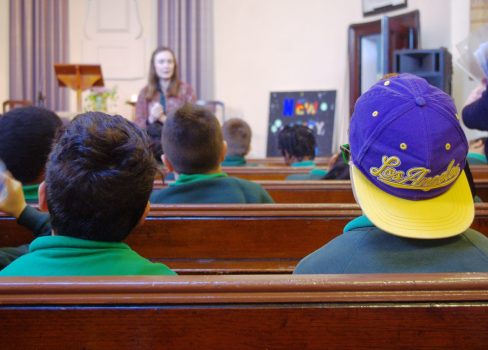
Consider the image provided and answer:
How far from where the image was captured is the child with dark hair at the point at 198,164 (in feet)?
7.23

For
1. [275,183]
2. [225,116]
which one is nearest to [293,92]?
[225,116]

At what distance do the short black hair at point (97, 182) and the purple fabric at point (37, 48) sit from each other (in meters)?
7.48

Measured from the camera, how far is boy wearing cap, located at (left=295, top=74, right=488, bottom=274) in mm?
1073

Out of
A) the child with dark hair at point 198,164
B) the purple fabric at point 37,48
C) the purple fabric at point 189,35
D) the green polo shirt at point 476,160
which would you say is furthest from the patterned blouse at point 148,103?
the purple fabric at point 37,48

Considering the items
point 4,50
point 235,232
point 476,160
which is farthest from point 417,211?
point 4,50

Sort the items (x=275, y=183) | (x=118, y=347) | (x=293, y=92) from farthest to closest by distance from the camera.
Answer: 1. (x=293, y=92)
2. (x=275, y=183)
3. (x=118, y=347)

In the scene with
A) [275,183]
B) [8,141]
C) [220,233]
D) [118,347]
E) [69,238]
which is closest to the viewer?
[118,347]

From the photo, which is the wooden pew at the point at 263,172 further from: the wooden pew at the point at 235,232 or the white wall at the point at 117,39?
the white wall at the point at 117,39

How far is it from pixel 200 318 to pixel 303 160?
3669 mm

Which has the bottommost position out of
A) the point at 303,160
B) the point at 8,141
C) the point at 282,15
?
the point at 303,160

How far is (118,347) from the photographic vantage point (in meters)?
0.80

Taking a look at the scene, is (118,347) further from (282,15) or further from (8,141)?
(282,15)

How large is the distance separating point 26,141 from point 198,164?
584 millimetres

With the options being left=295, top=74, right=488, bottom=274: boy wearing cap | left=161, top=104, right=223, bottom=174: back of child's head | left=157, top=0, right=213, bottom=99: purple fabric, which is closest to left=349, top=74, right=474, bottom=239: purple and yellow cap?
left=295, top=74, right=488, bottom=274: boy wearing cap
